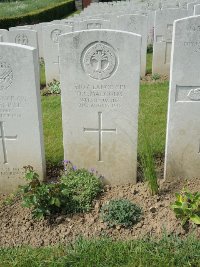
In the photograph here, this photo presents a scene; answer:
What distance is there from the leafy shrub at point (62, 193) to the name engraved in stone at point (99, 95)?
83 cm

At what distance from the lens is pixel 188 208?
3.40 metres

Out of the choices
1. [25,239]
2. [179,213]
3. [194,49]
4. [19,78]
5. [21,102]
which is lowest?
[25,239]

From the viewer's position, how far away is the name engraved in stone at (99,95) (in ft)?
12.6

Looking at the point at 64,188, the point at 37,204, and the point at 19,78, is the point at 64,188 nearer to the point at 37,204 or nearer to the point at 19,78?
the point at 37,204

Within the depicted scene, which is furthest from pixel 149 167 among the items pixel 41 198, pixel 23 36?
pixel 23 36

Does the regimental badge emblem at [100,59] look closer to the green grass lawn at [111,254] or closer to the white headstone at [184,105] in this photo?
the white headstone at [184,105]

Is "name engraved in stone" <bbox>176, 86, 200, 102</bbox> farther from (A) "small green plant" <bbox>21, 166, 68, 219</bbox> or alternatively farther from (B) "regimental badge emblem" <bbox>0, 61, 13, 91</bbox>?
(B) "regimental badge emblem" <bbox>0, 61, 13, 91</bbox>

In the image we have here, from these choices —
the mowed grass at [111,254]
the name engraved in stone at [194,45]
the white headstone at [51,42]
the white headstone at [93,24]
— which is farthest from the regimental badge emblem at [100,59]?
the white headstone at [93,24]

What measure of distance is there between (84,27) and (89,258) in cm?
650

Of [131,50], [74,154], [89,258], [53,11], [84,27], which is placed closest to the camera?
[89,258]

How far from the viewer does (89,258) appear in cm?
316

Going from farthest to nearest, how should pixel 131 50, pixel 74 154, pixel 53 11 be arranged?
1. pixel 53 11
2. pixel 74 154
3. pixel 131 50

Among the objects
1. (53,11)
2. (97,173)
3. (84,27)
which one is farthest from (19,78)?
(53,11)

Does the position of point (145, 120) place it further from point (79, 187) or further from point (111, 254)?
point (111, 254)
